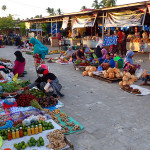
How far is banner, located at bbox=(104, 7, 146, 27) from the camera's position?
34.5 ft

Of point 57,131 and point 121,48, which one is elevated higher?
point 121,48

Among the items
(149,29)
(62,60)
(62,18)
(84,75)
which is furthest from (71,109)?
(62,18)

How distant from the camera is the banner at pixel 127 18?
10.5 m

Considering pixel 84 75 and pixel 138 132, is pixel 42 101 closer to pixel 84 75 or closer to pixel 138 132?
pixel 138 132

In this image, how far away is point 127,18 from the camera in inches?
440

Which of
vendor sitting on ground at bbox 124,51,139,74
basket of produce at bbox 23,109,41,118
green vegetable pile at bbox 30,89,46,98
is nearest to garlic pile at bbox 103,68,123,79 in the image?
vendor sitting on ground at bbox 124,51,139,74

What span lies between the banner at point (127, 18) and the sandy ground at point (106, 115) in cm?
553

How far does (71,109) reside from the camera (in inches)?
181

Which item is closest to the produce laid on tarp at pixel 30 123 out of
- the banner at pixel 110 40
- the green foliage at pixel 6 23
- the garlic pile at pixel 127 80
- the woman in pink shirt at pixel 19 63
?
the garlic pile at pixel 127 80

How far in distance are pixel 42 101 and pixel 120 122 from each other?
6.24ft

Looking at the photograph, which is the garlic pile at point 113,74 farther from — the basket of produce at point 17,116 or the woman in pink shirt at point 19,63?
the basket of produce at point 17,116

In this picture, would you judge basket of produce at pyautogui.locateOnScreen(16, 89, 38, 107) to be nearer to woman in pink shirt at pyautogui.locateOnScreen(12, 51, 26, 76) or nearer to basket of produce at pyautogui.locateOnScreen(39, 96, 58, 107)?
basket of produce at pyautogui.locateOnScreen(39, 96, 58, 107)

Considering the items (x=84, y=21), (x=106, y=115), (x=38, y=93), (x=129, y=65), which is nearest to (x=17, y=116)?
(x=38, y=93)

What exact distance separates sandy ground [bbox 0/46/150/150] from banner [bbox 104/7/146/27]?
18.1 ft
